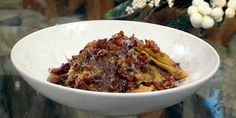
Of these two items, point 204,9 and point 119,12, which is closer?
point 204,9

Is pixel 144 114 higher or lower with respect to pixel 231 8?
lower

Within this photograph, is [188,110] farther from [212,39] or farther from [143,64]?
[212,39]

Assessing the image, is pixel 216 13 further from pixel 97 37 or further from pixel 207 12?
pixel 97 37

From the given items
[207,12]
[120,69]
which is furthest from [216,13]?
[120,69]

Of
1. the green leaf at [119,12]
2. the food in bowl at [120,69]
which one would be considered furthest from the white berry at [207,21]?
the green leaf at [119,12]

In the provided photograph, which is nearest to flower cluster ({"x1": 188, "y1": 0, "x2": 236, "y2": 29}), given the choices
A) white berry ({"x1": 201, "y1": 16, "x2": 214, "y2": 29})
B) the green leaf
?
white berry ({"x1": 201, "y1": 16, "x2": 214, "y2": 29})

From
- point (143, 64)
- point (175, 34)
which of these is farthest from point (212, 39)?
point (143, 64)

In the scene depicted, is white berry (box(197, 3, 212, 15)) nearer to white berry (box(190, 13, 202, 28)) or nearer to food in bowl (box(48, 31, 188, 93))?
white berry (box(190, 13, 202, 28))

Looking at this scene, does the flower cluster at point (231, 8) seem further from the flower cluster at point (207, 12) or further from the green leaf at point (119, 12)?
the green leaf at point (119, 12)
